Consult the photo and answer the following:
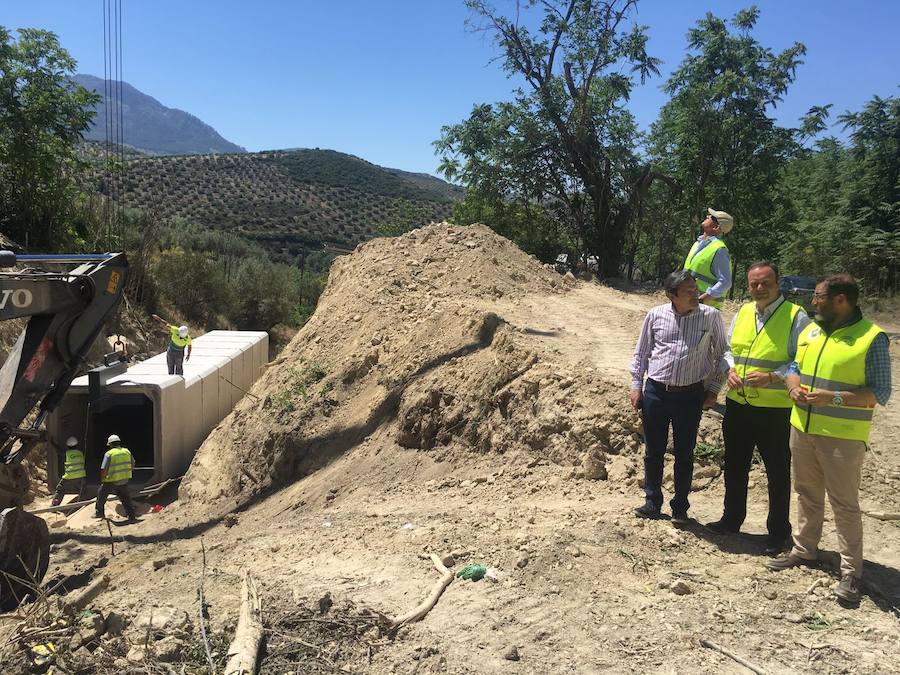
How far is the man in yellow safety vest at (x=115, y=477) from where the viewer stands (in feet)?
30.0

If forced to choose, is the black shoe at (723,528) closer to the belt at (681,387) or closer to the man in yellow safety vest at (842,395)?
the man in yellow safety vest at (842,395)

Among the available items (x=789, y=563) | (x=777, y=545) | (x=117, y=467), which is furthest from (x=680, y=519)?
(x=117, y=467)

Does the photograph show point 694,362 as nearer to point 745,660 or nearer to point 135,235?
point 745,660

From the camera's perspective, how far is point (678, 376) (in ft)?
14.2

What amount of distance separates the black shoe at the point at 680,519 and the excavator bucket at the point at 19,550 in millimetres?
5168

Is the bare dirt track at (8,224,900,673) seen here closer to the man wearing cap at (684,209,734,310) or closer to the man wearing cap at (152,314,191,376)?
the man wearing cap at (684,209,734,310)

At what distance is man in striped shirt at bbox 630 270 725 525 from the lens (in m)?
4.32

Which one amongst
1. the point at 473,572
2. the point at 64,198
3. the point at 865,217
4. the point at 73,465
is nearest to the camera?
the point at 473,572

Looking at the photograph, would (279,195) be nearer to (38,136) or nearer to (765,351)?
(38,136)

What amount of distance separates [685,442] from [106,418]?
10.3 m

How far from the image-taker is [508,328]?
8367mm

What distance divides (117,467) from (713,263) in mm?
8115

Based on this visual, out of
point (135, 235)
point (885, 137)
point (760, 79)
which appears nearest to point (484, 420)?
point (760, 79)

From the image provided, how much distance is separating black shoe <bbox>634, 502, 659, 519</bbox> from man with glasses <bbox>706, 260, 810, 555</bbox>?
0.50 meters
